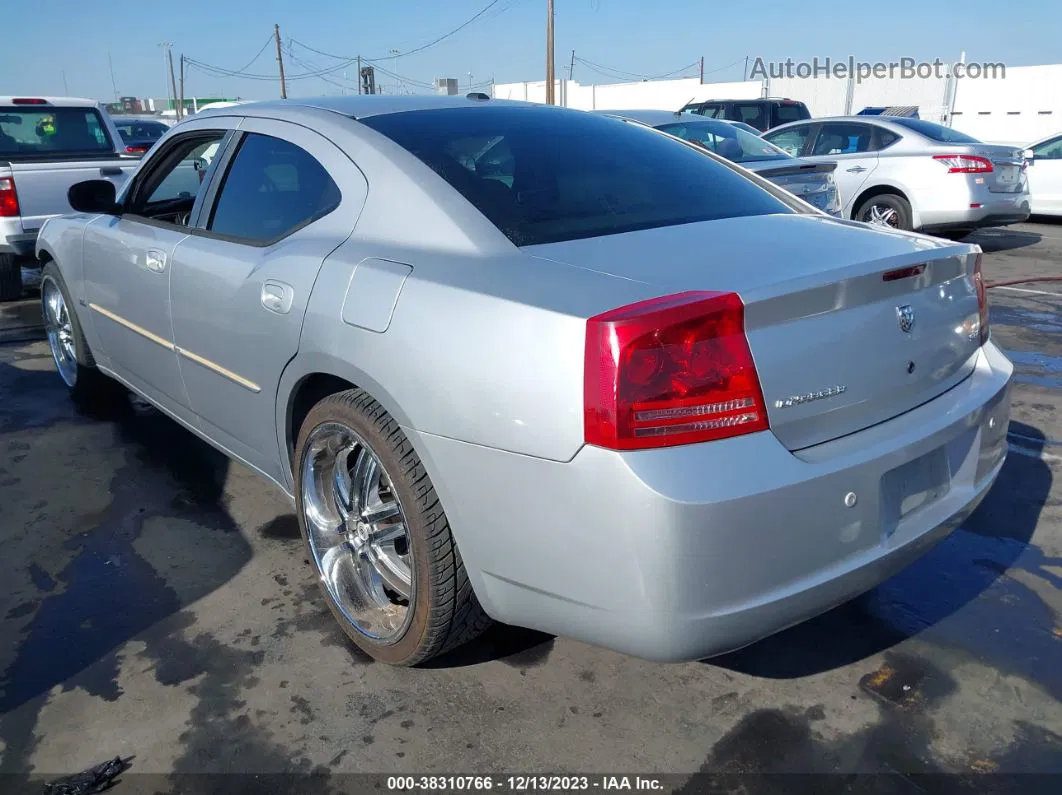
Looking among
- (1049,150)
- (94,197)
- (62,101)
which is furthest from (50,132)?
(1049,150)

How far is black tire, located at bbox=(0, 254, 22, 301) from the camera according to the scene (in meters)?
7.75

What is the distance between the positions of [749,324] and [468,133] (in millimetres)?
1349

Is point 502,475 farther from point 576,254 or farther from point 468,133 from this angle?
point 468,133

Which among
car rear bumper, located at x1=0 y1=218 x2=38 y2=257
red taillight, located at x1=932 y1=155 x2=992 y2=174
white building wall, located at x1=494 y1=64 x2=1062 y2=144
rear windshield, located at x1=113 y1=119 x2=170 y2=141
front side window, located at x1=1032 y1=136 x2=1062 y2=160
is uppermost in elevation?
white building wall, located at x1=494 y1=64 x2=1062 y2=144

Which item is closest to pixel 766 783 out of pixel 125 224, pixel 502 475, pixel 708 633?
pixel 708 633

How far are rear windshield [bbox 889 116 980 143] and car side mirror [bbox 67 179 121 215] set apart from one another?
881 centimetres

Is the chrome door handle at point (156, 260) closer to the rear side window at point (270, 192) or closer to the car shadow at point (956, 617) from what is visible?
the rear side window at point (270, 192)

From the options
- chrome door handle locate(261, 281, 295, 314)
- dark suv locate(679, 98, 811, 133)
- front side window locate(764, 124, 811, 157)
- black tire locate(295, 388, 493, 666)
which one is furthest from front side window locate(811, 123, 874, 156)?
black tire locate(295, 388, 493, 666)

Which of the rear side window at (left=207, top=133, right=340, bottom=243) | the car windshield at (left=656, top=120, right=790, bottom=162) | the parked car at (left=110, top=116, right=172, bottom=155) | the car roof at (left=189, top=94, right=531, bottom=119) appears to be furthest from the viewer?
the parked car at (left=110, top=116, right=172, bottom=155)

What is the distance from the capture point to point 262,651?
2680mm

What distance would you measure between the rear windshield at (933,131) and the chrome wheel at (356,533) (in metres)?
9.18

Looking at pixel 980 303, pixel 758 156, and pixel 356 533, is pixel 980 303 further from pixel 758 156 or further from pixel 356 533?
pixel 758 156

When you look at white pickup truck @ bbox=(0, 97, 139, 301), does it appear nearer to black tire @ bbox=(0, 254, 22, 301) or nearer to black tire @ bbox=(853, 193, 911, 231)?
black tire @ bbox=(0, 254, 22, 301)

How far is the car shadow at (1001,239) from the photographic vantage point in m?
10.7
